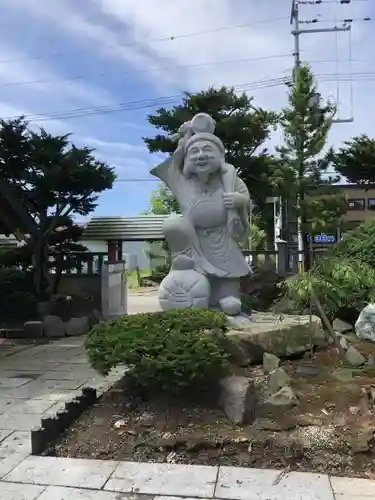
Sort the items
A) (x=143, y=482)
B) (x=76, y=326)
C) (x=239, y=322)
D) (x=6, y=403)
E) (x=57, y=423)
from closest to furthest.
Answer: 1. (x=143, y=482)
2. (x=57, y=423)
3. (x=6, y=403)
4. (x=239, y=322)
5. (x=76, y=326)

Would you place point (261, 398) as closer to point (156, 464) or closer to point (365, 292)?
point (156, 464)

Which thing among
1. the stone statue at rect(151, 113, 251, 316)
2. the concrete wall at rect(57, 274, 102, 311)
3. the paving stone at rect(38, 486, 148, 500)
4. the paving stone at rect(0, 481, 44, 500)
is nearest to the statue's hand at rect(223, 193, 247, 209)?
the stone statue at rect(151, 113, 251, 316)

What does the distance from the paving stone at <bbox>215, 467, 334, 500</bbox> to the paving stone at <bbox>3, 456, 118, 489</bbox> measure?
707 millimetres

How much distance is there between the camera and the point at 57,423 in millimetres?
3643

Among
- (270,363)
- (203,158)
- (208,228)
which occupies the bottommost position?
(270,363)

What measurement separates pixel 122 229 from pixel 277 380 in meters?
9.73

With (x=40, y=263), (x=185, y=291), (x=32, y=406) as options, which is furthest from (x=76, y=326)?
(x=32, y=406)

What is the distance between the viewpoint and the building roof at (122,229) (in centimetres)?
1302

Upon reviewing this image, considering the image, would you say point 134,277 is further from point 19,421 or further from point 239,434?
point 239,434

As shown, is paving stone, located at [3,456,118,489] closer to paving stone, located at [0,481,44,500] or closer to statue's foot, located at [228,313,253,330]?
paving stone, located at [0,481,44,500]

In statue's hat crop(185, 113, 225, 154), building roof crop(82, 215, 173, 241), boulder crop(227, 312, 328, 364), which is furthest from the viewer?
building roof crop(82, 215, 173, 241)

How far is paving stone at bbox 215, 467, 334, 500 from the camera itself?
2.78 meters

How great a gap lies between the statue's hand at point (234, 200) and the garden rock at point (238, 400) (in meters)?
2.18

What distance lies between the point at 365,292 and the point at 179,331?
341cm
